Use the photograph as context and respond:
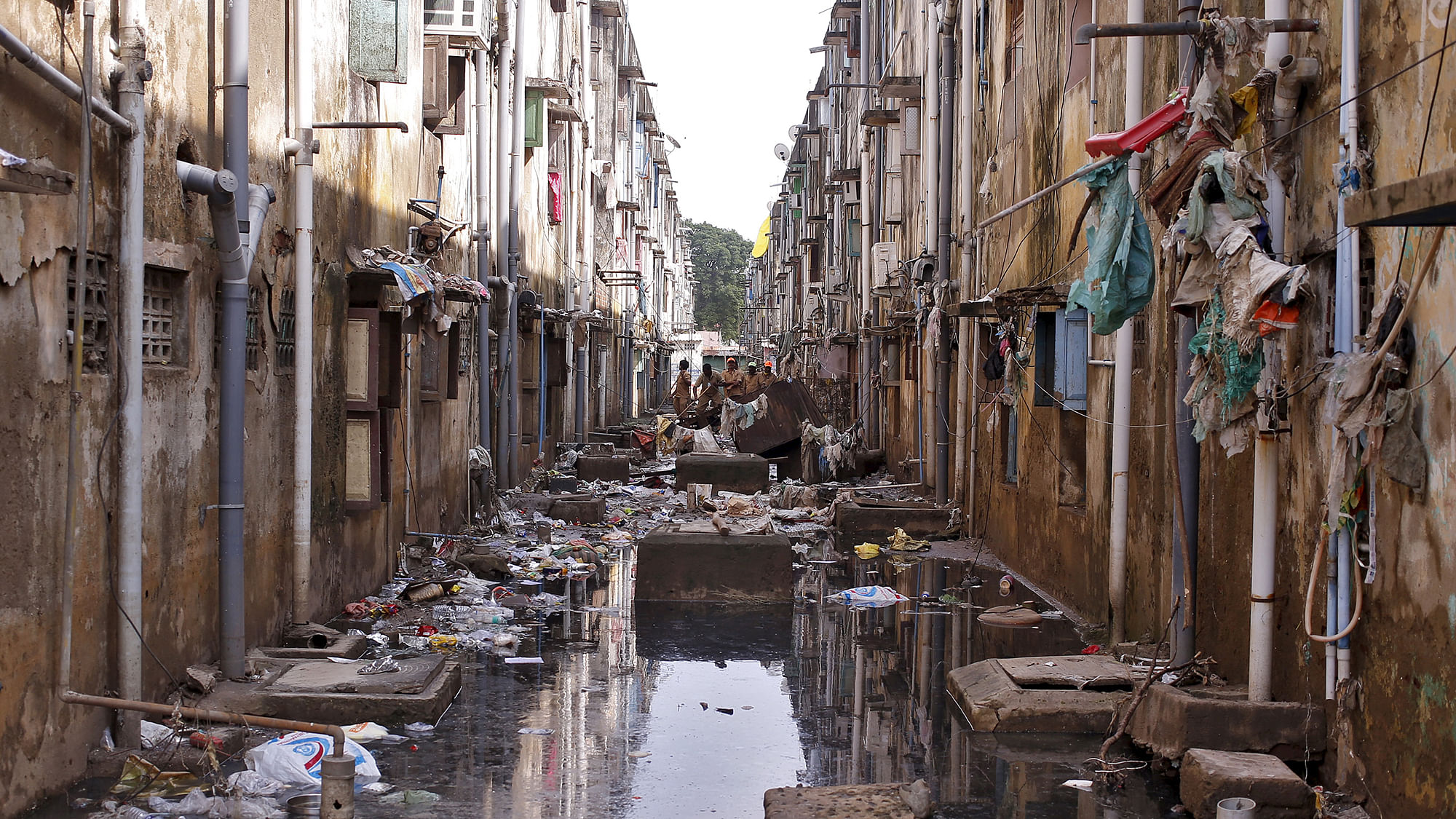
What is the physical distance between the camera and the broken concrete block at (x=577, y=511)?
16.2 metres

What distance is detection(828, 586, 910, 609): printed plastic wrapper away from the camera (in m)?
11.0

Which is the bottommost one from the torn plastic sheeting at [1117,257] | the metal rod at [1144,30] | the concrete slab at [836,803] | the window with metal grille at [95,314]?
the concrete slab at [836,803]

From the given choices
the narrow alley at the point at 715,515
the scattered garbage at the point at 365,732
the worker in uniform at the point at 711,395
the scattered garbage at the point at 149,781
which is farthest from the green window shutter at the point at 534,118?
the scattered garbage at the point at 149,781

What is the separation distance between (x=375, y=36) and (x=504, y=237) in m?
6.20

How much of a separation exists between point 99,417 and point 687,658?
439 centimetres

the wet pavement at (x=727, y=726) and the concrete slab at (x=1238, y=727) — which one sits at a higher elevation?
the concrete slab at (x=1238, y=727)

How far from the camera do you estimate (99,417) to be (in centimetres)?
594

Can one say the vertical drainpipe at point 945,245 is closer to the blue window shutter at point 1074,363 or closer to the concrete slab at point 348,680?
the blue window shutter at point 1074,363

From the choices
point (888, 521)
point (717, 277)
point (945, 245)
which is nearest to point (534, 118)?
point (945, 245)

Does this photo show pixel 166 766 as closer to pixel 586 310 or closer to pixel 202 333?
pixel 202 333

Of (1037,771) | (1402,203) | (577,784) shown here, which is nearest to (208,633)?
(577,784)

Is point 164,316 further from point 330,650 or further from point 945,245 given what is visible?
point 945,245

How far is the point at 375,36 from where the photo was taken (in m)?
10.0

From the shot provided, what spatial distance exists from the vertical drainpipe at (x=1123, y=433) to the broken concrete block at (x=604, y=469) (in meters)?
13.6
